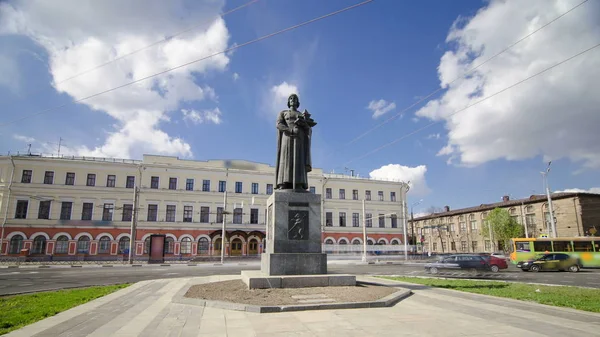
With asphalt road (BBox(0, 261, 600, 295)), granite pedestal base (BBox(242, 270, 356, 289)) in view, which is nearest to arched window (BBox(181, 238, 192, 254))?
asphalt road (BBox(0, 261, 600, 295))

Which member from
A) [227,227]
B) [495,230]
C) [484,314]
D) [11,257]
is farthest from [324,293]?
[495,230]

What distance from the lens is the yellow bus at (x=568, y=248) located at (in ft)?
95.1

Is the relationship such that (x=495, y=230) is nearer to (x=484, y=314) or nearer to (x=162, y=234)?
(x=162, y=234)

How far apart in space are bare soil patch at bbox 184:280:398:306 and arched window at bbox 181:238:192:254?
34947 mm

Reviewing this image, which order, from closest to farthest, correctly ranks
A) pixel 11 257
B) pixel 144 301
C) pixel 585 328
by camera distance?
pixel 585 328 < pixel 144 301 < pixel 11 257

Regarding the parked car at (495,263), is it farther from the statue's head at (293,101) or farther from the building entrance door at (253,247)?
the building entrance door at (253,247)

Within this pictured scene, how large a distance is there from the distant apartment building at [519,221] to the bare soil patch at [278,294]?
151 ft

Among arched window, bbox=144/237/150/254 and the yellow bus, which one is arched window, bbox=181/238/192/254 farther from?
the yellow bus

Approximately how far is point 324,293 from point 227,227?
122 ft

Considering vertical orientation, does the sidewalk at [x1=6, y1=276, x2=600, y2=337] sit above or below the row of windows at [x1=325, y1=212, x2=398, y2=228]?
below

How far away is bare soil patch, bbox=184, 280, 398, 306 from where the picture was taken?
7719 mm

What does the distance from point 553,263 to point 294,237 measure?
923 inches

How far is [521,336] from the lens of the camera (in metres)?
5.38

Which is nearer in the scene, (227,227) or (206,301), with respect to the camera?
(206,301)
